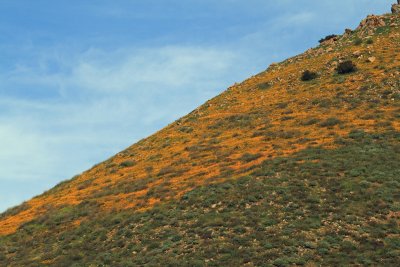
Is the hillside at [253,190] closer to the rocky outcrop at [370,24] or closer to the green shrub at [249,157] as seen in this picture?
the green shrub at [249,157]

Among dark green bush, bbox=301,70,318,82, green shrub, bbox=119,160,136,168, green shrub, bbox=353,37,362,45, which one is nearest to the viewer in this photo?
green shrub, bbox=119,160,136,168

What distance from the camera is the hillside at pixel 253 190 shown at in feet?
87.9

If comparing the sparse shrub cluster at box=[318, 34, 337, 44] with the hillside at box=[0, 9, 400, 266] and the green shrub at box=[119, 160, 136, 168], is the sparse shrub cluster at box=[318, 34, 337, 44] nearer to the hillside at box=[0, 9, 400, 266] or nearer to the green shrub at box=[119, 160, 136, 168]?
the hillside at box=[0, 9, 400, 266]

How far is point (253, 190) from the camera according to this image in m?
33.9

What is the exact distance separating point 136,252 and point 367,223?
13.3m

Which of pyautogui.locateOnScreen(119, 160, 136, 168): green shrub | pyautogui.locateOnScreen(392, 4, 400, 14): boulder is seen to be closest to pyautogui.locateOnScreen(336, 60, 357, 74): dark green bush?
pyautogui.locateOnScreen(392, 4, 400, 14): boulder

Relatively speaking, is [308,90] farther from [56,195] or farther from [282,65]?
[56,195]

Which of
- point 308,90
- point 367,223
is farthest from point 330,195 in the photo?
→ point 308,90

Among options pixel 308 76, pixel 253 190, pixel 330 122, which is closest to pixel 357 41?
pixel 308 76

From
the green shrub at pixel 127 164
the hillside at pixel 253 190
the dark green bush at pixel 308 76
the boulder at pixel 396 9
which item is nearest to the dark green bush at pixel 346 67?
the hillside at pixel 253 190

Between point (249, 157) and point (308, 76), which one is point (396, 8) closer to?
point (308, 76)

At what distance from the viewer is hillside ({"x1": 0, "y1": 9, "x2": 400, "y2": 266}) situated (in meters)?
26.8

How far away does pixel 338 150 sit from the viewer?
39125 millimetres

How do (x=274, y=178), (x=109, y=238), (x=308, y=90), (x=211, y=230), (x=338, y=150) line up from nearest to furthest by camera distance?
(x=211, y=230) < (x=109, y=238) < (x=274, y=178) < (x=338, y=150) < (x=308, y=90)
